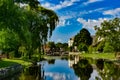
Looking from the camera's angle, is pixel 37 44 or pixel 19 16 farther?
pixel 37 44

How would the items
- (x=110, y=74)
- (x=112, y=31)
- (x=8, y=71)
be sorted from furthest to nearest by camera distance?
(x=112, y=31) → (x=110, y=74) → (x=8, y=71)

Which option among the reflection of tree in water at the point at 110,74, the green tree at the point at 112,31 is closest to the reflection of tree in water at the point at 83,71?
the reflection of tree in water at the point at 110,74

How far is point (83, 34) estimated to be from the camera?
6658 inches

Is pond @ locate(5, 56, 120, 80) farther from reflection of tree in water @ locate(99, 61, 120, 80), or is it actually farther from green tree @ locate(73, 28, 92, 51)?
green tree @ locate(73, 28, 92, 51)

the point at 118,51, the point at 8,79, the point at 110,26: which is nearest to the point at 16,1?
the point at 8,79

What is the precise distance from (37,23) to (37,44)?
162 inches

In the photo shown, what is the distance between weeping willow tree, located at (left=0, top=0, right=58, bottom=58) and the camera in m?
36.0

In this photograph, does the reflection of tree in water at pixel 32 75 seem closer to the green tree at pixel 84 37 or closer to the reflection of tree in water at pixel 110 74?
the reflection of tree in water at pixel 110 74

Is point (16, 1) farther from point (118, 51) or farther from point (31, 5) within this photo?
point (118, 51)

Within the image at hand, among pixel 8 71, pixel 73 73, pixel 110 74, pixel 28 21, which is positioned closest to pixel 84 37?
pixel 28 21

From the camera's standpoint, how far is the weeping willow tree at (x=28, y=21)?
35969 millimetres

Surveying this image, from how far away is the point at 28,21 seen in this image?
185 ft

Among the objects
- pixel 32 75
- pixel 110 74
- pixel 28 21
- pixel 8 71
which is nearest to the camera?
pixel 8 71

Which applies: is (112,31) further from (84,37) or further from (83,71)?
(84,37)
